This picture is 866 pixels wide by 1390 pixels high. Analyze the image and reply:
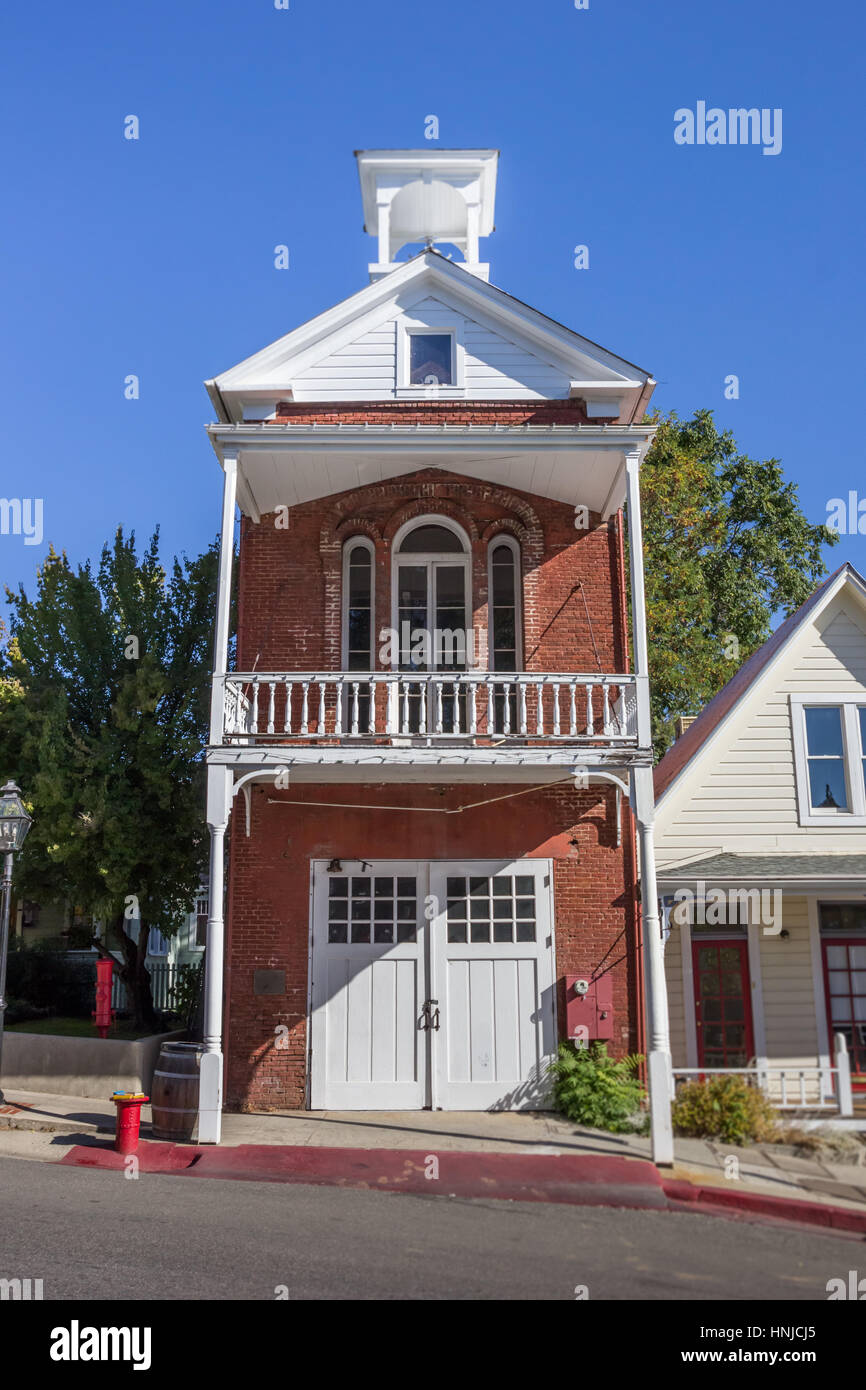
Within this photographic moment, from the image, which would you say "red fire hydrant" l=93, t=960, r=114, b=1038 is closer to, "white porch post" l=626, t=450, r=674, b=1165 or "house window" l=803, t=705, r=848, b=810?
"white porch post" l=626, t=450, r=674, b=1165

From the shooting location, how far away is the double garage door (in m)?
12.3

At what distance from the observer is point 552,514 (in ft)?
45.4

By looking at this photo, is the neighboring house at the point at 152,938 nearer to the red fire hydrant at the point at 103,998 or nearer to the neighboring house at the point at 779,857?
the red fire hydrant at the point at 103,998

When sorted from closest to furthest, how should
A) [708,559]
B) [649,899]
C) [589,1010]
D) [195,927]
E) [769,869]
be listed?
[649,899], [589,1010], [769,869], [195,927], [708,559]

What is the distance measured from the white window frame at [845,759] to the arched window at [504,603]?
404 cm

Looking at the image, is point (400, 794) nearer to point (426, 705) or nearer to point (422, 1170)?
point (426, 705)

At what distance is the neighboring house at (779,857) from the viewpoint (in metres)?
13.8

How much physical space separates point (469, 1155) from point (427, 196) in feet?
42.7

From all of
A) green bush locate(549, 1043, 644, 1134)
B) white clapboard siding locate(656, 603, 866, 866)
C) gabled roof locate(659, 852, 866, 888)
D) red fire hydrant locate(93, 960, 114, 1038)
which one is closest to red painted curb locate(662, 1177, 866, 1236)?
green bush locate(549, 1043, 644, 1134)

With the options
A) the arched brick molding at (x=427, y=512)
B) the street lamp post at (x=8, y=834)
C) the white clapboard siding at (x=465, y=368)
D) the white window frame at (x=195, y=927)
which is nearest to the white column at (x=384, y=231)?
the white clapboard siding at (x=465, y=368)

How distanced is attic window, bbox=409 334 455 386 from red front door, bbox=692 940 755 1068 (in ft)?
26.0

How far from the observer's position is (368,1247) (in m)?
7.32

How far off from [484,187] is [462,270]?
3396mm
